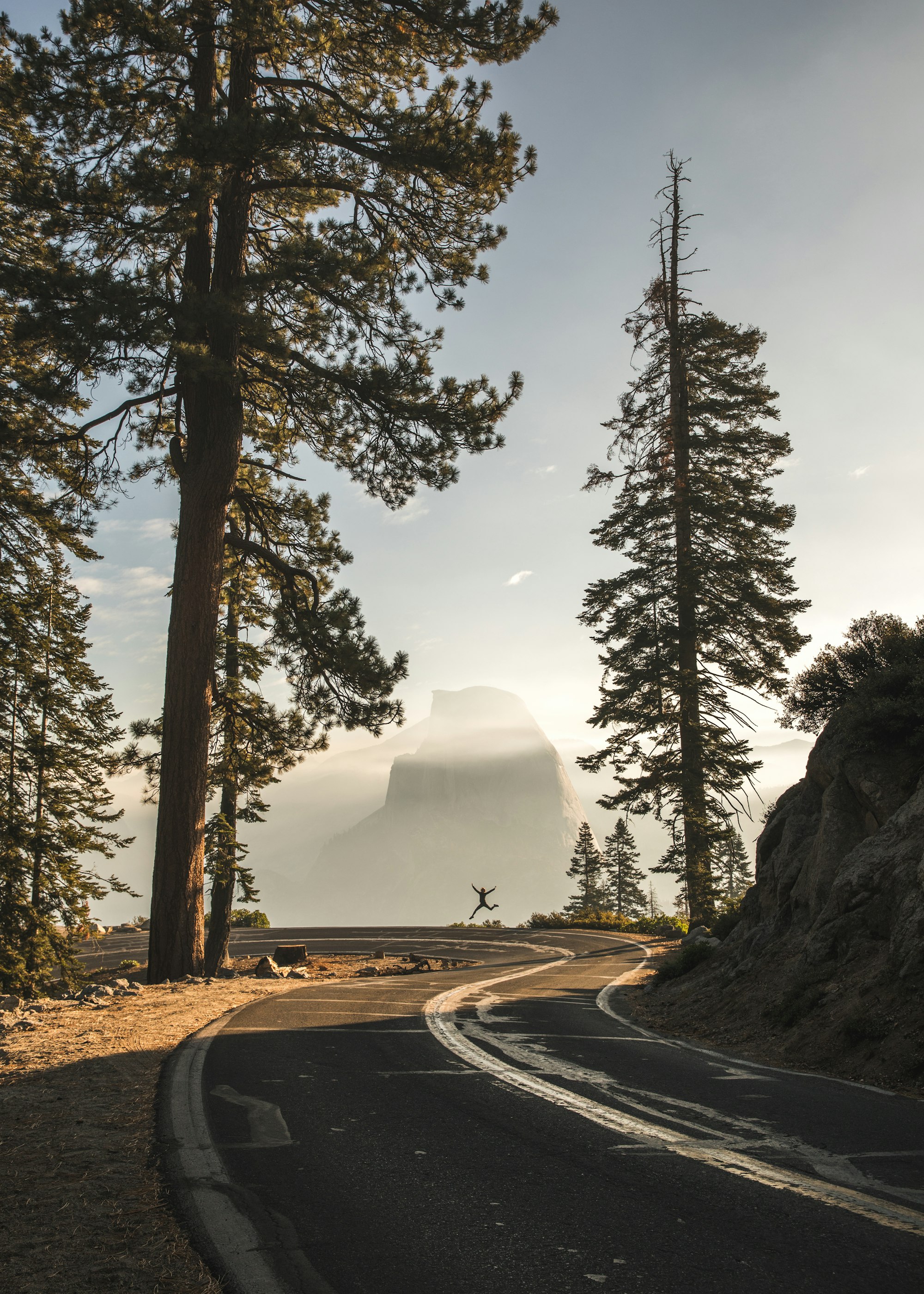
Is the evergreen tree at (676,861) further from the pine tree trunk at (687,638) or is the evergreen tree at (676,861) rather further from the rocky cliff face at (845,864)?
the rocky cliff face at (845,864)

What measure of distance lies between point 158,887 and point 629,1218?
10.1m

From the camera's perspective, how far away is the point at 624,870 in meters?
66.5

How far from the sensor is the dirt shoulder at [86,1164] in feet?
8.11

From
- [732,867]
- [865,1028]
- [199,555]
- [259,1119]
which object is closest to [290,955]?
[199,555]

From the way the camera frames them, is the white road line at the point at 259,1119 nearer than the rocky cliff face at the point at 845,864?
Yes

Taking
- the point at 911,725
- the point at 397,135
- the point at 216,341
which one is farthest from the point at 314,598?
the point at 911,725

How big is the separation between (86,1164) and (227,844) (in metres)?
16.5

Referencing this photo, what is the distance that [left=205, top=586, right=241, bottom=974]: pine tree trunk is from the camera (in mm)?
18797

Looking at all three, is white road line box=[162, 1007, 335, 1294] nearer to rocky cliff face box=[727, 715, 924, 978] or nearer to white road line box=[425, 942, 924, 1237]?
white road line box=[425, 942, 924, 1237]

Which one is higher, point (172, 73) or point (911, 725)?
point (172, 73)

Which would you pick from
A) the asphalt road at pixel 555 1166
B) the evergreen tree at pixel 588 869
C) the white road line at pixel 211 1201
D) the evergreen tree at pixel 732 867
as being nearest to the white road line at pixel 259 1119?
the asphalt road at pixel 555 1166

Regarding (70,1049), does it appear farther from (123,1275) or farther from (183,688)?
(183,688)

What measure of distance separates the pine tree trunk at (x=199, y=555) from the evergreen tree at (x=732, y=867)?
1024cm

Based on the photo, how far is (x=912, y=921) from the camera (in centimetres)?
682
